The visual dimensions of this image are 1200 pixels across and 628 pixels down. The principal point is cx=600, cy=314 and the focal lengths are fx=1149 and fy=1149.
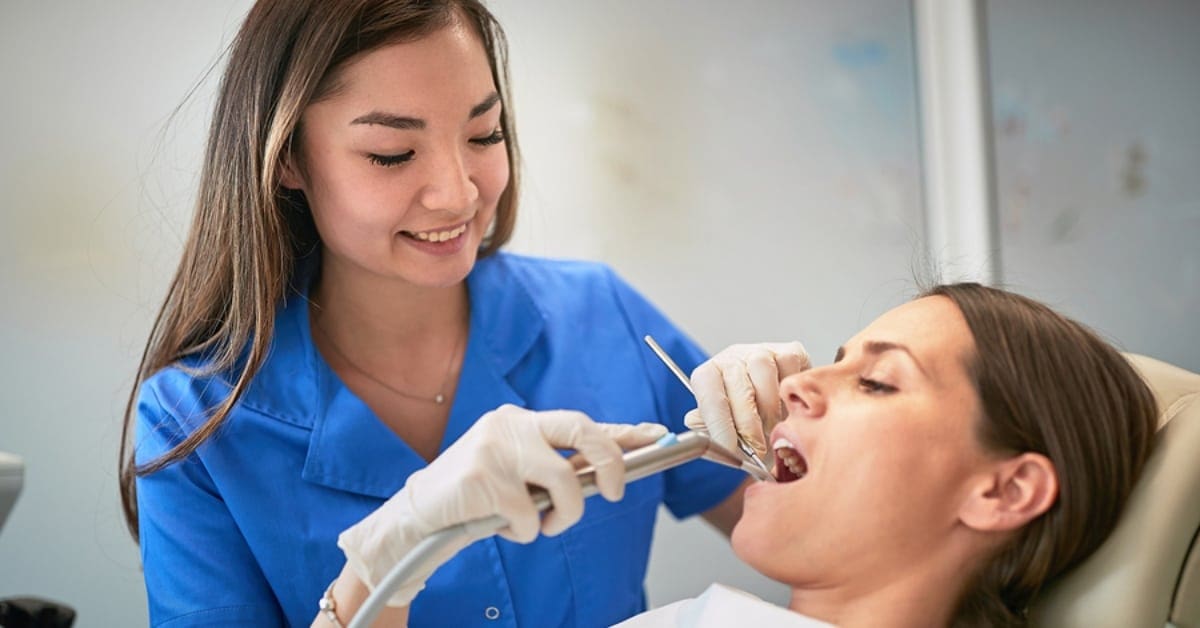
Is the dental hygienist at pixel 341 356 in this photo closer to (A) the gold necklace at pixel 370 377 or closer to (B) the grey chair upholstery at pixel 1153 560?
(A) the gold necklace at pixel 370 377

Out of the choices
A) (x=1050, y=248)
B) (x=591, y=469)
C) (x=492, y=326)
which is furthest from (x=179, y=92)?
(x=1050, y=248)

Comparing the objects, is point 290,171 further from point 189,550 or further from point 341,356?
point 189,550

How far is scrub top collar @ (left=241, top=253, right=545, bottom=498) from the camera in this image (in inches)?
62.8

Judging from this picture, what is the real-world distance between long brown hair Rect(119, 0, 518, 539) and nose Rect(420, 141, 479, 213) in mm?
165

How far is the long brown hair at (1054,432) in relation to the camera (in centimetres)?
127

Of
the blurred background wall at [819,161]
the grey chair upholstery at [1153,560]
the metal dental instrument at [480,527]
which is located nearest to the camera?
the metal dental instrument at [480,527]

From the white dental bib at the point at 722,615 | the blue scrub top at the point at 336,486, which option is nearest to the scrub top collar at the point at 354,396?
the blue scrub top at the point at 336,486

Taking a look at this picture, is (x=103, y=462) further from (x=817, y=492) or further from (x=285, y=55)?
(x=817, y=492)

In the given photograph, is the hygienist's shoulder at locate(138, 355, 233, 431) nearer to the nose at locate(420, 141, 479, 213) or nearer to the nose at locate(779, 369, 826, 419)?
the nose at locate(420, 141, 479, 213)

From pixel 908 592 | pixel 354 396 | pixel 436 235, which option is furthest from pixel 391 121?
pixel 908 592

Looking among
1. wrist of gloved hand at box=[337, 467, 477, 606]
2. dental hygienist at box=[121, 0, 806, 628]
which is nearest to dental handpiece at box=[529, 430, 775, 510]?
wrist of gloved hand at box=[337, 467, 477, 606]

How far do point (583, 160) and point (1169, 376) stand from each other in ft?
4.37

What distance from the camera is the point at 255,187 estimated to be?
1.57 m

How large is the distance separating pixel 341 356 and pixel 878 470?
85 centimetres
